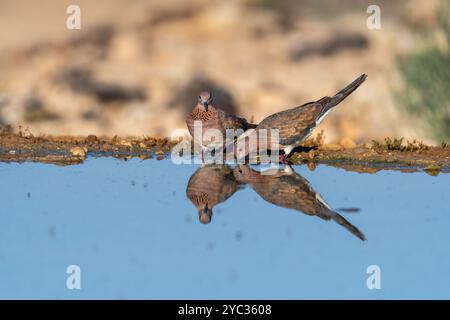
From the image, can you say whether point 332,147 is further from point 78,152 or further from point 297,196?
point 78,152

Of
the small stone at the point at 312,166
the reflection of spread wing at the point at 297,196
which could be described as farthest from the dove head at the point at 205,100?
the reflection of spread wing at the point at 297,196

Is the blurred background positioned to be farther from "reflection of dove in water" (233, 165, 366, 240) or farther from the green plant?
"reflection of dove in water" (233, 165, 366, 240)

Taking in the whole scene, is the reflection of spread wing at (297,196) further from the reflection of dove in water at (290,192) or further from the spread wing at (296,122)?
the spread wing at (296,122)

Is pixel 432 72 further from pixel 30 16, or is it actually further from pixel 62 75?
pixel 30 16

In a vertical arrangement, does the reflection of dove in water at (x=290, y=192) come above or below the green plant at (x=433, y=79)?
below

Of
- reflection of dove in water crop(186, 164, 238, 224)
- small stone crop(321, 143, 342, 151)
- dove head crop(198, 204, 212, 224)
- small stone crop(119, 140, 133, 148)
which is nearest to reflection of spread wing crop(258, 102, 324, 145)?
small stone crop(321, 143, 342, 151)

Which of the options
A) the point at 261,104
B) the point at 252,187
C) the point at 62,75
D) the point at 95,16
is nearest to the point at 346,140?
the point at 252,187
